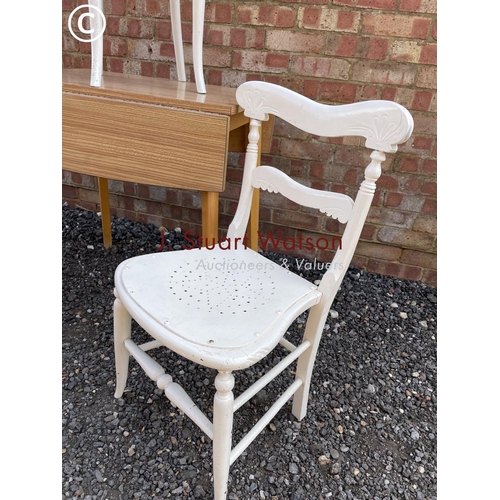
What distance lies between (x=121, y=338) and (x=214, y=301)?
385mm

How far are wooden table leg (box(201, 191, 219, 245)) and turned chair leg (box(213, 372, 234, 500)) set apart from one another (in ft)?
1.76

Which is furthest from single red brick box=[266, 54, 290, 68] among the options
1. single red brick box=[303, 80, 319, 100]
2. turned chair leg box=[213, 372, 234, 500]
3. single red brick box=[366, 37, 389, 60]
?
turned chair leg box=[213, 372, 234, 500]

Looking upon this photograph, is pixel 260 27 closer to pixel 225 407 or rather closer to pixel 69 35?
pixel 69 35

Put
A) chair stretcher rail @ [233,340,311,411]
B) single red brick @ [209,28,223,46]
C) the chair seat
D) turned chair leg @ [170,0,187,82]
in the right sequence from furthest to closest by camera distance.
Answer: single red brick @ [209,28,223,46], turned chair leg @ [170,0,187,82], chair stretcher rail @ [233,340,311,411], the chair seat

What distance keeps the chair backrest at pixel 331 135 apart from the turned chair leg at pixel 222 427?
363mm

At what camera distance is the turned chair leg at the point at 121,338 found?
3.62 ft

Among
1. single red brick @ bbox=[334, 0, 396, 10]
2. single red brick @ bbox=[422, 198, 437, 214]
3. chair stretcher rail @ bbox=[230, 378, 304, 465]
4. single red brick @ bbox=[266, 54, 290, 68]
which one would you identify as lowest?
chair stretcher rail @ bbox=[230, 378, 304, 465]

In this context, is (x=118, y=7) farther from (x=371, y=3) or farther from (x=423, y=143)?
(x=423, y=143)

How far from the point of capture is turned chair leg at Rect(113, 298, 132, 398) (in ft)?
3.62

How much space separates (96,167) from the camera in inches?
48.9

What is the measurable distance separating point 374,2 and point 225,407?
5.24 feet

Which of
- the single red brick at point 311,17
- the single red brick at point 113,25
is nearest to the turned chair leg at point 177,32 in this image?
the single red brick at point 113,25

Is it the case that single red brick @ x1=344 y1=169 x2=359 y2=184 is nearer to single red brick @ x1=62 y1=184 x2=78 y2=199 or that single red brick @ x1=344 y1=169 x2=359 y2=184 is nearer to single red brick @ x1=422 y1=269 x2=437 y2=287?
single red brick @ x1=422 y1=269 x2=437 y2=287

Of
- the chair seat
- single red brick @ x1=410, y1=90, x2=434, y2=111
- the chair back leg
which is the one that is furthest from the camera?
single red brick @ x1=410, y1=90, x2=434, y2=111
